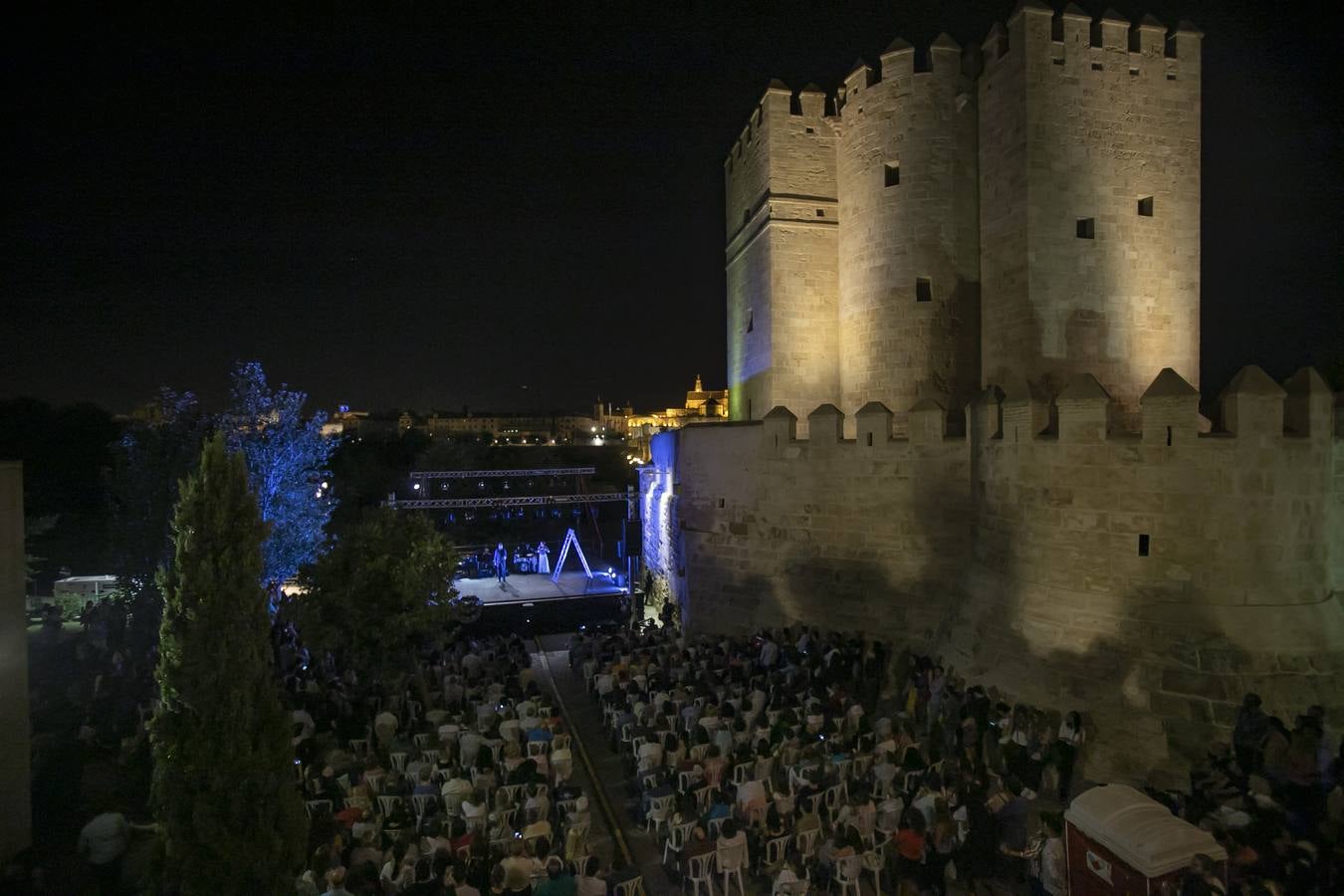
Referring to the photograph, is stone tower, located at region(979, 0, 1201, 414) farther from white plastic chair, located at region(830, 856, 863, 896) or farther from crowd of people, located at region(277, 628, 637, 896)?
crowd of people, located at region(277, 628, 637, 896)

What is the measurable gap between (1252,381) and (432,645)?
1361 centimetres

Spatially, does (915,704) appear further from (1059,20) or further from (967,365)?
(1059,20)

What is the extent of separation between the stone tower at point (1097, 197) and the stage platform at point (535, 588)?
46.9 ft

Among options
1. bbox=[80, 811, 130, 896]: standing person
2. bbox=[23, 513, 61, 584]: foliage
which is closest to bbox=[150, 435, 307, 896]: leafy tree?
bbox=[80, 811, 130, 896]: standing person

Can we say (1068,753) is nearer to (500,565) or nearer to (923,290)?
(923,290)

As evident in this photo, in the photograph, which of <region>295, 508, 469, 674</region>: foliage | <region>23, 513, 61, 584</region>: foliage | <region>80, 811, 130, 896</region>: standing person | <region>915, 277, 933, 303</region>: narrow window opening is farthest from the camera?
<region>23, 513, 61, 584</region>: foliage

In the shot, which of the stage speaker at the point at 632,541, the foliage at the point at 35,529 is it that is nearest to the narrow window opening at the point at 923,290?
the stage speaker at the point at 632,541

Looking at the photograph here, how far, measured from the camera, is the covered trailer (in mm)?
5410

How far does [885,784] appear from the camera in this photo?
27.8 ft

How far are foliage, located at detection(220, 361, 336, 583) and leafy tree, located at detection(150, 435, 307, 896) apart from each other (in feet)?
45.9

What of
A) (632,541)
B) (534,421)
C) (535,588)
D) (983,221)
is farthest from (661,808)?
(534,421)

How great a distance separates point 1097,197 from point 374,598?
14796mm

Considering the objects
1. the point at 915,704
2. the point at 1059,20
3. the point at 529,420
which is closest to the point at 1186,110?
the point at 1059,20

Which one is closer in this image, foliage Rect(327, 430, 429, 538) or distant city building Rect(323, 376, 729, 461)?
foliage Rect(327, 430, 429, 538)
